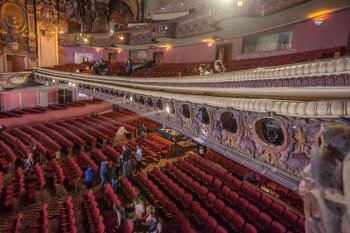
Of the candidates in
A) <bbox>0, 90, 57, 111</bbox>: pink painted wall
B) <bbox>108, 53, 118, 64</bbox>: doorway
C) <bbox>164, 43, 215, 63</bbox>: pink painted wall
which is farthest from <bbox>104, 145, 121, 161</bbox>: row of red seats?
<bbox>108, 53, 118, 64</bbox>: doorway

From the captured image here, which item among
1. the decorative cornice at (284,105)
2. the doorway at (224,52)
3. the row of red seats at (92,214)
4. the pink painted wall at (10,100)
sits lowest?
the row of red seats at (92,214)

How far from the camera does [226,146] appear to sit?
342 centimetres

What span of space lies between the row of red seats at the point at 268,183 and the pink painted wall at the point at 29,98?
8562mm

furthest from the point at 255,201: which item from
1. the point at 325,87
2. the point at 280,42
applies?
the point at 280,42

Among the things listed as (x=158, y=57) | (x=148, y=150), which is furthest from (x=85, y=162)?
(x=158, y=57)

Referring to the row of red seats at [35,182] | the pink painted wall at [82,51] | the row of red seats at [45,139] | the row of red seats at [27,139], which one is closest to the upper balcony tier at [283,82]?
the row of red seats at [35,182]

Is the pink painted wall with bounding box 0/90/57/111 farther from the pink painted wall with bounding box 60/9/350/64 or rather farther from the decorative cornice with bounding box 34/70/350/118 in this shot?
the decorative cornice with bounding box 34/70/350/118

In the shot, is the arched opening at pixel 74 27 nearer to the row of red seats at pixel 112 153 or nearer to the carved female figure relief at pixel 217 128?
the row of red seats at pixel 112 153

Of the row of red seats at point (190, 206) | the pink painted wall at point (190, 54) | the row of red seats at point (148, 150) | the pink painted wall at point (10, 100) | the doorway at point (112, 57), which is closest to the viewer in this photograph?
the row of red seats at point (190, 206)

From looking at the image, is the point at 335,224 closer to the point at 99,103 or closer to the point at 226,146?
the point at 226,146

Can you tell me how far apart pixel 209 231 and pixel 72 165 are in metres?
3.27

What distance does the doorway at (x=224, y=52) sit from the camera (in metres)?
7.58

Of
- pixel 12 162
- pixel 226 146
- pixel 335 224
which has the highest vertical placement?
pixel 335 224

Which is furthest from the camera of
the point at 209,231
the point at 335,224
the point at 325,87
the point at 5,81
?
the point at 5,81
